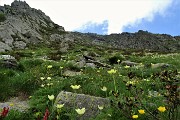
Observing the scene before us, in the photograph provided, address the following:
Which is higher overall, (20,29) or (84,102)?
(20,29)

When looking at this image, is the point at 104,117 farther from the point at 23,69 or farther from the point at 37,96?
the point at 23,69

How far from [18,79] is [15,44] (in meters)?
77.7

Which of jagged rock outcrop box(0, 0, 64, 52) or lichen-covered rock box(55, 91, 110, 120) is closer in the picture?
lichen-covered rock box(55, 91, 110, 120)

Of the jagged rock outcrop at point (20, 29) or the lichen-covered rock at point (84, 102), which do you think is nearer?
the lichen-covered rock at point (84, 102)

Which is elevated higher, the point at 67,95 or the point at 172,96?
the point at 172,96

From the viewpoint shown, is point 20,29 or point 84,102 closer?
point 84,102

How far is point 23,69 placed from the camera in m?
18.4

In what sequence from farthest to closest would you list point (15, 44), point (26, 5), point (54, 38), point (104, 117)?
point (26, 5) → point (54, 38) → point (15, 44) → point (104, 117)

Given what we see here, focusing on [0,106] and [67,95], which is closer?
[67,95]

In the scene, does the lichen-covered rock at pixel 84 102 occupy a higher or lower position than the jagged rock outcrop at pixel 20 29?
lower

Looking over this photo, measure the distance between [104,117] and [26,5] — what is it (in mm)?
171555

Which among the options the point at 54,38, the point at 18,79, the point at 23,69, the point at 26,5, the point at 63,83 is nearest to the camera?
the point at 63,83

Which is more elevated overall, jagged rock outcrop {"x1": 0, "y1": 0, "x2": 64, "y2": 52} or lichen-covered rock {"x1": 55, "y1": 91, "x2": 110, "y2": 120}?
jagged rock outcrop {"x1": 0, "y1": 0, "x2": 64, "y2": 52}

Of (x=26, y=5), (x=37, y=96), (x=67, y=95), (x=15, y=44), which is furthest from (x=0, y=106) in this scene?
(x=26, y=5)
